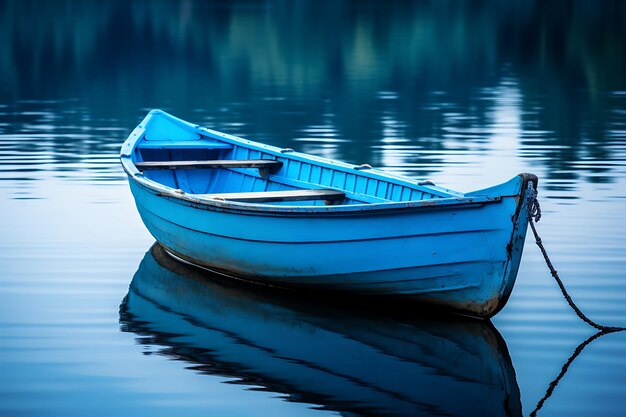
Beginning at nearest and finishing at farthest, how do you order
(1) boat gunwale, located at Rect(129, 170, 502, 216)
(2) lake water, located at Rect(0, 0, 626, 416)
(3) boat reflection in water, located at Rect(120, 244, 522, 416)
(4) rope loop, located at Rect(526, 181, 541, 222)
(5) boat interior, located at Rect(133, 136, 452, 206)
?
(3) boat reflection in water, located at Rect(120, 244, 522, 416) → (2) lake water, located at Rect(0, 0, 626, 416) → (4) rope loop, located at Rect(526, 181, 541, 222) → (1) boat gunwale, located at Rect(129, 170, 502, 216) → (5) boat interior, located at Rect(133, 136, 452, 206)

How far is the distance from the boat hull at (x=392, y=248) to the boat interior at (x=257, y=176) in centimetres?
91

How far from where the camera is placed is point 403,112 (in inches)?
1248

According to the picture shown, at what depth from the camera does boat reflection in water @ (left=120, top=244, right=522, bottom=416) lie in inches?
365

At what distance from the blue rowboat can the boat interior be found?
0.02m

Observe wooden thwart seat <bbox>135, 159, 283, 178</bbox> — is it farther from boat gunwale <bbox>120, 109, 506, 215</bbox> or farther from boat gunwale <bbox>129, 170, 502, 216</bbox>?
boat gunwale <bbox>129, 170, 502, 216</bbox>

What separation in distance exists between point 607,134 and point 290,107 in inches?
371

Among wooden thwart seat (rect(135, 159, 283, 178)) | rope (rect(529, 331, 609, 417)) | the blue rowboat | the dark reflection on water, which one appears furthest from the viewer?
the dark reflection on water

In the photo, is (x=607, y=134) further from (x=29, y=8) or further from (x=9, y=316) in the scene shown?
(x=29, y=8)

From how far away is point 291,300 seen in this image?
39.9 ft

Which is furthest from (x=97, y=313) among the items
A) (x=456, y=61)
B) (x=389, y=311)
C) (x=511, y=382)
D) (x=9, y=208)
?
(x=456, y=61)

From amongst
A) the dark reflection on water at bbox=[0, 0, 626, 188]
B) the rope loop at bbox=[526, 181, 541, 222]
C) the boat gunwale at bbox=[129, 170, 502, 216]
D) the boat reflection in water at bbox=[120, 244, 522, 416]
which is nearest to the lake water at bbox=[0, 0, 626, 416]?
the boat reflection in water at bbox=[120, 244, 522, 416]

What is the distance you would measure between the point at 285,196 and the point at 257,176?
1839mm

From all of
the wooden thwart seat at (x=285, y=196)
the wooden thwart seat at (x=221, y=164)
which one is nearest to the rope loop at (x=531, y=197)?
the wooden thwart seat at (x=285, y=196)

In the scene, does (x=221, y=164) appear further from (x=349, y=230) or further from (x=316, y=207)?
(x=349, y=230)
